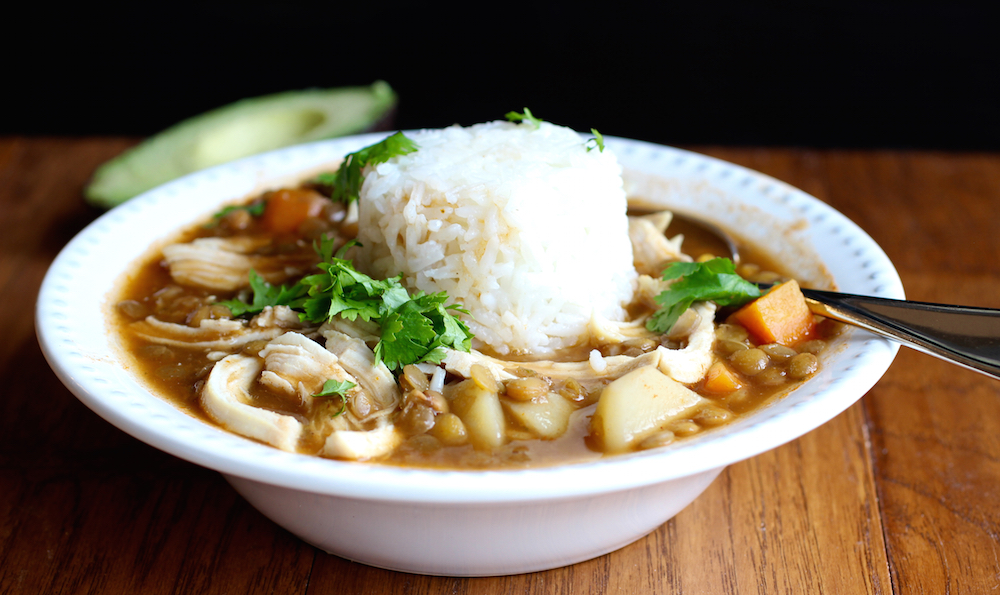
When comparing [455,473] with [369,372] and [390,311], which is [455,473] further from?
[390,311]

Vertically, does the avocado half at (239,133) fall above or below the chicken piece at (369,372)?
below

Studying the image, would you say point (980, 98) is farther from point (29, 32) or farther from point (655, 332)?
point (29, 32)

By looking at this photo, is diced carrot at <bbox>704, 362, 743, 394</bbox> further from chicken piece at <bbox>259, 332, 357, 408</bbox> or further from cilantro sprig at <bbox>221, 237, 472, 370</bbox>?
chicken piece at <bbox>259, 332, 357, 408</bbox>

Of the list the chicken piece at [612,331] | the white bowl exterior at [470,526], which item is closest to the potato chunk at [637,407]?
the white bowl exterior at [470,526]

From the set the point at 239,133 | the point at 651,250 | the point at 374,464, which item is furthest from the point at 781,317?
the point at 239,133

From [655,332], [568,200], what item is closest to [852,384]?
[655,332]

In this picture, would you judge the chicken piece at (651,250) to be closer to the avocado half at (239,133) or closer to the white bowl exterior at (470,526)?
the white bowl exterior at (470,526)
